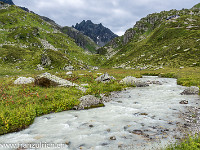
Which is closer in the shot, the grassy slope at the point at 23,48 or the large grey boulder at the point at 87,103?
the large grey boulder at the point at 87,103

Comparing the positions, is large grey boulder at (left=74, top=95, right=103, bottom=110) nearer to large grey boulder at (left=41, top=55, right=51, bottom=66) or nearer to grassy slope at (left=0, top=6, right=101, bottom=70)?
grassy slope at (left=0, top=6, right=101, bottom=70)

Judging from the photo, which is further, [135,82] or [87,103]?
[135,82]

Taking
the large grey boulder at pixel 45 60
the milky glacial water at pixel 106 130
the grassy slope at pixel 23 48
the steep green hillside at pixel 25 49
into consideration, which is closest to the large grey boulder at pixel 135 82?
the milky glacial water at pixel 106 130

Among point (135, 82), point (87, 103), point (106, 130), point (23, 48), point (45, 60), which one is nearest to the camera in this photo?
point (106, 130)

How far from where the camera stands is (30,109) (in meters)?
10.7

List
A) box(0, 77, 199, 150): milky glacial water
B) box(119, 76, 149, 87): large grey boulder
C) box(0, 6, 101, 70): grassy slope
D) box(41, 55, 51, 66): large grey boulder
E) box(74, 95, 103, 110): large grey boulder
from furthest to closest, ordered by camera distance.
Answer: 1. box(0, 6, 101, 70): grassy slope
2. box(41, 55, 51, 66): large grey boulder
3. box(119, 76, 149, 87): large grey boulder
4. box(74, 95, 103, 110): large grey boulder
5. box(0, 77, 199, 150): milky glacial water

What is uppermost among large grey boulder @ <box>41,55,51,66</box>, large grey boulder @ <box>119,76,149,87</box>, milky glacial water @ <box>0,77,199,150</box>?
large grey boulder @ <box>41,55,51,66</box>

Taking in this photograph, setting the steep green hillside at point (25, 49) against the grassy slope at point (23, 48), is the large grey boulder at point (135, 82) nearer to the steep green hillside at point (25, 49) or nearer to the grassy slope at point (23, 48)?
the steep green hillside at point (25, 49)

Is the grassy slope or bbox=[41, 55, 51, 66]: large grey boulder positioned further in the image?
the grassy slope

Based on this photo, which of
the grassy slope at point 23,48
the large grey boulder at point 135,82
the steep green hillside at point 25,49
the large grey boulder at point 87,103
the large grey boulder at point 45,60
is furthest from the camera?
the grassy slope at point 23,48

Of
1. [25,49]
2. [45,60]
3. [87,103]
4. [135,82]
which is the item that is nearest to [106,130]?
[87,103]

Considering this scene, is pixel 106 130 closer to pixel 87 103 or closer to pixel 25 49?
pixel 87 103

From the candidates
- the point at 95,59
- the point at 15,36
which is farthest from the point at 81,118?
the point at 95,59

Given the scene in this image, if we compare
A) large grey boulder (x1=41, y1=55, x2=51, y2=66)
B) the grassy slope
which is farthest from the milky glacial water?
large grey boulder (x1=41, y1=55, x2=51, y2=66)
